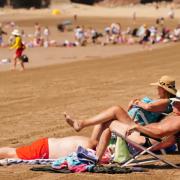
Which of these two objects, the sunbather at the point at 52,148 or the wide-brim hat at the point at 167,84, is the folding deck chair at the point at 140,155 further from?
the wide-brim hat at the point at 167,84

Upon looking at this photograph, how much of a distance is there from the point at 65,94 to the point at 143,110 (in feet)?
22.7

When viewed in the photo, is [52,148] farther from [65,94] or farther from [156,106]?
[65,94]

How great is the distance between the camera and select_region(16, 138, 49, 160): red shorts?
796 cm

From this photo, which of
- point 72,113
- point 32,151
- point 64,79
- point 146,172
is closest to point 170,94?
point 146,172

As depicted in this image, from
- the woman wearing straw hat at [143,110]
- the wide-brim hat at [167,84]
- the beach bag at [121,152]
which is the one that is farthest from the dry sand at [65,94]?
the wide-brim hat at [167,84]

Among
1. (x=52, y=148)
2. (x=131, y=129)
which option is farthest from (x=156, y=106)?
(x=52, y=148)

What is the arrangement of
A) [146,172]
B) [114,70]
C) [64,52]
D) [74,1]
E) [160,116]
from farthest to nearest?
[74,1] → [64,52] → [114,70] → [160,116] → [146,172]

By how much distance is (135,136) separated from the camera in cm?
798

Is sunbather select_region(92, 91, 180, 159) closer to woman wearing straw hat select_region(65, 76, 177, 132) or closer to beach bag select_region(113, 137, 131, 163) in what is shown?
woman wearing straw hat select_region(65, 76, 177, 132)

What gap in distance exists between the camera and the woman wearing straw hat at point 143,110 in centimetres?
758

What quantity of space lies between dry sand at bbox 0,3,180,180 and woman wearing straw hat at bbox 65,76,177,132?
0.54 metres

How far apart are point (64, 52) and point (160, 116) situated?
2501 cm

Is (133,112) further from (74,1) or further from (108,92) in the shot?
(74,1)

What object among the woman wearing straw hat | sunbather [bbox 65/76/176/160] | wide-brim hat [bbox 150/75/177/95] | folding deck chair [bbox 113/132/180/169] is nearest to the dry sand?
folding deck chair [bbox 113/132/180/169]
